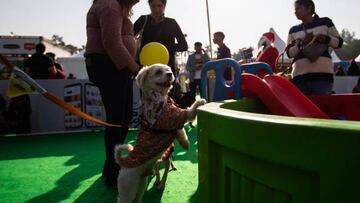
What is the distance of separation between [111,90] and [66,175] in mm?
1203

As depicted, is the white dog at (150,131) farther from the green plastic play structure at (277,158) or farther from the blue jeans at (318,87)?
the blue jeans at (318,87)

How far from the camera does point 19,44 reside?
16781 mm

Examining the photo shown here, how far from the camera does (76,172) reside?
3299mm

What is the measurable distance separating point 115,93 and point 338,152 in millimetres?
2234

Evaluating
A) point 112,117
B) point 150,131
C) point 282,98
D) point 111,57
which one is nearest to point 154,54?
point 111,57

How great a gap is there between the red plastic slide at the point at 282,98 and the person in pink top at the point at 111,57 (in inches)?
44.5

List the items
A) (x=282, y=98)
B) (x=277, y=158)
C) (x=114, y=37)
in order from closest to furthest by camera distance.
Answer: (x=277, y=158)
(x=282, y=98)
(x=114, y=37)

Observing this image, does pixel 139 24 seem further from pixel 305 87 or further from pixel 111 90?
pixel 305 87

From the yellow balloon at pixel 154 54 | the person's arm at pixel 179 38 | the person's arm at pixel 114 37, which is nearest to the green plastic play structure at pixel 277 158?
the person's arm at pixel 114 37

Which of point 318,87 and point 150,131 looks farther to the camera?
point 318,87

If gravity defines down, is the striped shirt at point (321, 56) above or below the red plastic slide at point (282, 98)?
above

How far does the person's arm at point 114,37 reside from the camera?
2.51 meters

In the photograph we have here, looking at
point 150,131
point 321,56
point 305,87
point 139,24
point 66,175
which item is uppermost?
point 139,24

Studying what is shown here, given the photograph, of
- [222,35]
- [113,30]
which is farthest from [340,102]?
[222,35]
